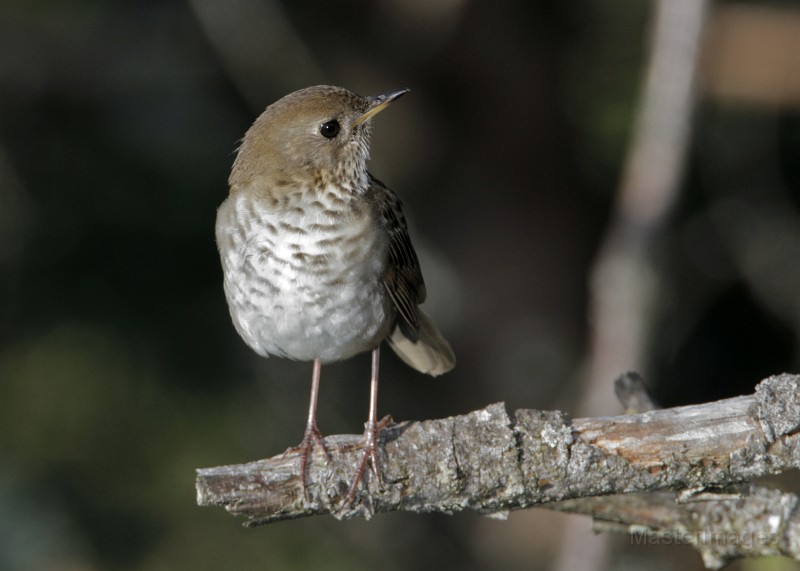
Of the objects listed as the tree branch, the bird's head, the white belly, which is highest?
the bird's head

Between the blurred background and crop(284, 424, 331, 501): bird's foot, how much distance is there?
2.46m

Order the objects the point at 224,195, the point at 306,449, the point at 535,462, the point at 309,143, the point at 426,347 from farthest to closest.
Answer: the point at 224,195 < the point at 426,347 < the point at 309,143 < the point at 306,449 < the point at 535,462

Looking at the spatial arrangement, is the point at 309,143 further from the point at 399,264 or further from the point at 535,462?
the point at 535,462

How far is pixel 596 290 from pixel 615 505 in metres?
2.34

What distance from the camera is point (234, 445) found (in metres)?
7.01

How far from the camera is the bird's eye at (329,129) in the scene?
187 inches

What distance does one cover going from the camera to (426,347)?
5.18 metres

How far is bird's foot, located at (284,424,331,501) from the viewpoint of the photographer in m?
3.88

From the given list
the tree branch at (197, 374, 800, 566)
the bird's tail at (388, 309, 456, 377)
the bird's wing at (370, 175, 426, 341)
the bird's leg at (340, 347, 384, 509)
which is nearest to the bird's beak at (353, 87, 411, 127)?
the bird's wing at (370, 175, 426, 341)

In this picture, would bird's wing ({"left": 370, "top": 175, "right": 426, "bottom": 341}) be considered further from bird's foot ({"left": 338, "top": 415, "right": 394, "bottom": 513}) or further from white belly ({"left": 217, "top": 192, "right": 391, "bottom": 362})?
bird's foot ({"left": 338, "top": 415, "right": 394, "bottom": 513})

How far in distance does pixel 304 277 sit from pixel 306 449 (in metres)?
0.71

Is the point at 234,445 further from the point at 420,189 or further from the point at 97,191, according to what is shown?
the point at 420,189

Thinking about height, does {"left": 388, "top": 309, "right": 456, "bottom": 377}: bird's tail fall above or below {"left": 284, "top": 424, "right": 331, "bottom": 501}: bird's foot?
above

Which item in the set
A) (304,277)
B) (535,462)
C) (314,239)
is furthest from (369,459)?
(314,239)
